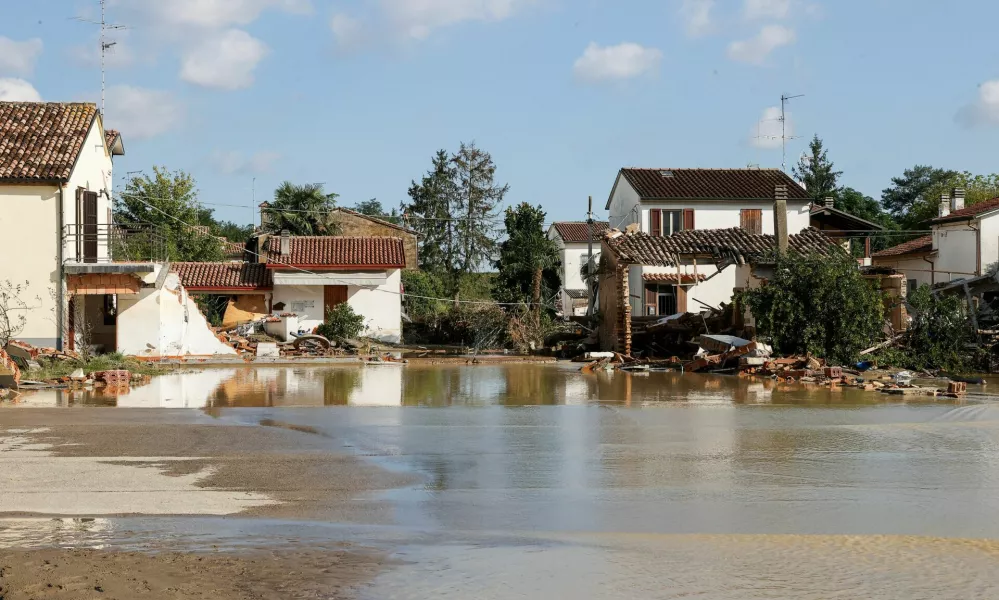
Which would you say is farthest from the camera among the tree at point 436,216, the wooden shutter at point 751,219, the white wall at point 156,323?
the tree at point 436,216

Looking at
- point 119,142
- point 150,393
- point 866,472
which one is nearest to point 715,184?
point 119,142

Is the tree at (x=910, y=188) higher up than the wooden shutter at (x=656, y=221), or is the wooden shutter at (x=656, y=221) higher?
the tree at (x=910, y=188)

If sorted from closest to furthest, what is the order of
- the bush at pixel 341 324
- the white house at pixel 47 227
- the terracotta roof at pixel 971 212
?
the white house at pixel 47 227, the bush at pixel 341 324, the terracotta roof at pixel 971 212

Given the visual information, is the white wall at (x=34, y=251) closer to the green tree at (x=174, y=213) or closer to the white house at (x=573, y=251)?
the green tree at (x=174, y=213)

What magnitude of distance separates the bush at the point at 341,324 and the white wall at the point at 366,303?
9.24 feet

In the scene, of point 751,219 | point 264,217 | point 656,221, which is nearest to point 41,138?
point 264,217

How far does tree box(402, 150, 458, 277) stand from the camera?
62750 millimetres

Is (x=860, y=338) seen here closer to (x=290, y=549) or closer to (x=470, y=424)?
(x=470, y=424)

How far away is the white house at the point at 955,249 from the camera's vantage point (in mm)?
40469

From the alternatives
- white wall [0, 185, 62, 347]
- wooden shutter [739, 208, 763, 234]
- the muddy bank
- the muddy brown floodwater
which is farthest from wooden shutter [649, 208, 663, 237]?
the muddy bank

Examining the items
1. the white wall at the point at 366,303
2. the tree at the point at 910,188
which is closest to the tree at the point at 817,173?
the tree at the point at 910,188

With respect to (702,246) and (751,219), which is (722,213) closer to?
(751,219)

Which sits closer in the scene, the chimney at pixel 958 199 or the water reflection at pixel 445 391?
the water reflection at pixel 445 391

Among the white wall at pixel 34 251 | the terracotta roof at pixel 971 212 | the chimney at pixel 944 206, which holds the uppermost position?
the chimney at pixel 944 206
